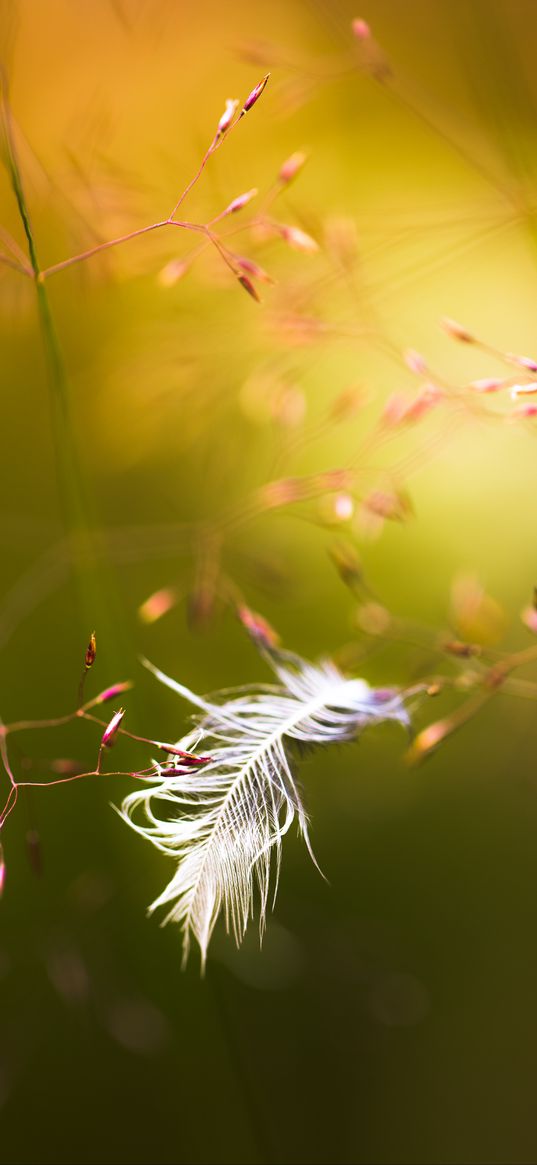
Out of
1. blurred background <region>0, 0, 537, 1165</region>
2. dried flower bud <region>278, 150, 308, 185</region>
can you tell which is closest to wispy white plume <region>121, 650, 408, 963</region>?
blurred background <region>0, 0, 537, 1165</region>

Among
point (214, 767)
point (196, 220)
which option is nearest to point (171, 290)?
point (196, 220)

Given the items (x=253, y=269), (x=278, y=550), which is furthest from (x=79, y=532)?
(x=253, y=269)

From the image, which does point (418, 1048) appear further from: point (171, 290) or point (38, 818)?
point (171, 290)

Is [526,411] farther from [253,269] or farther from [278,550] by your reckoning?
[278,550]

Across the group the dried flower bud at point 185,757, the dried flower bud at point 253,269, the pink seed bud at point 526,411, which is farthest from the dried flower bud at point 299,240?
the dried flower bud at point 185,757

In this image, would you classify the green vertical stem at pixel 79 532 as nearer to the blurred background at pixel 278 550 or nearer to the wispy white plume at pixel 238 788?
the blurred background at pixel 278 550

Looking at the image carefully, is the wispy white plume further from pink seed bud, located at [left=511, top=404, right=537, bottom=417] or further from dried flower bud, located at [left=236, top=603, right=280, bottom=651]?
pink seed bud, located at [left=511, top=404, right=537, bottom=417]
